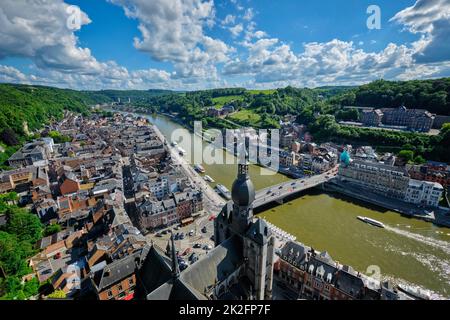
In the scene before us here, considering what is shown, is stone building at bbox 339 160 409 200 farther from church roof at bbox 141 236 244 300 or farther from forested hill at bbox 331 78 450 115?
forested hill at bbox 331 78 450 115

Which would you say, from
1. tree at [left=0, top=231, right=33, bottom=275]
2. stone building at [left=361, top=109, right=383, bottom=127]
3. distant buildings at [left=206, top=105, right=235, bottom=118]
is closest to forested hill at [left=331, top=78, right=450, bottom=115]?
stone building at [left=361, top=109, right=383, bottom=127]


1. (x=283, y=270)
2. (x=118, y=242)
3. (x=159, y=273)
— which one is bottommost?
(x=283, y=270)

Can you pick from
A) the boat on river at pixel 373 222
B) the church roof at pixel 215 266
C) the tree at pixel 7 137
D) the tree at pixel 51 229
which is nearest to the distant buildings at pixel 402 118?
the boat on river at pixel 373 222

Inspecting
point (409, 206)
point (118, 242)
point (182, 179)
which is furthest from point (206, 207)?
point (409, 206)
